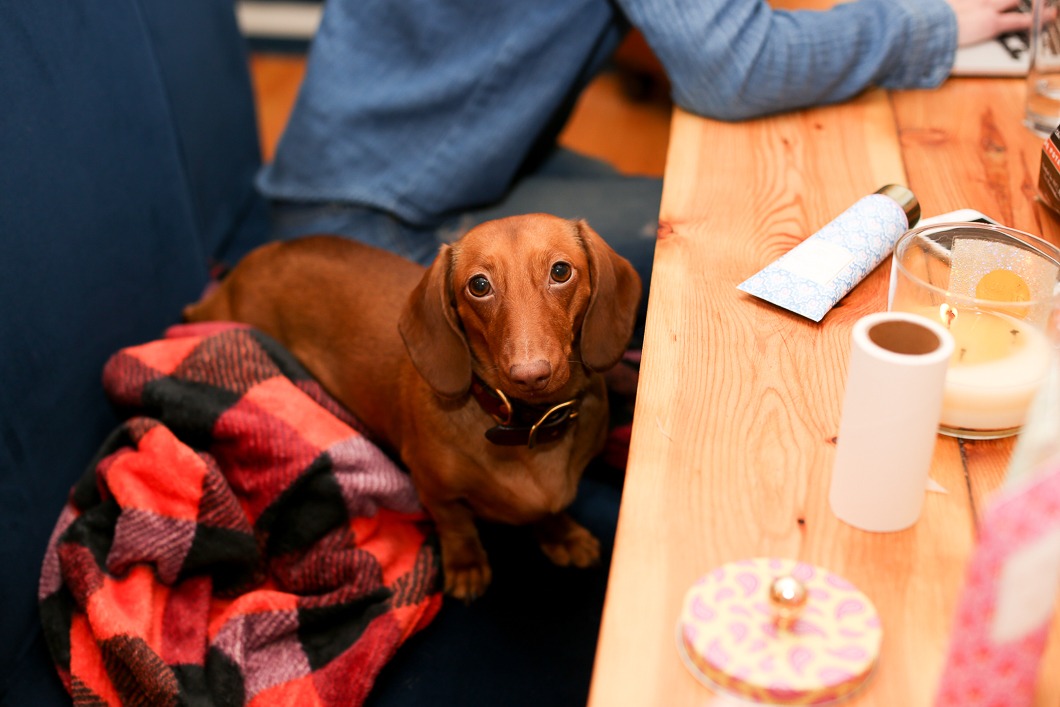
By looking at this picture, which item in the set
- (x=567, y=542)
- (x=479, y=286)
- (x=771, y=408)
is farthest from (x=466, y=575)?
(x=771, y=408)

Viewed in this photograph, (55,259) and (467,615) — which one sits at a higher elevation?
(55,259)

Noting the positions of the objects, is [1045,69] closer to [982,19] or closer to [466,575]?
[982,19]

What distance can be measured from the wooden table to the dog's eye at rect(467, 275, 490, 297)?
0.81 feet

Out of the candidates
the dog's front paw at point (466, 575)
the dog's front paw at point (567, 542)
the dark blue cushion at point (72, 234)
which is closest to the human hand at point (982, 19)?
the dog's front paw at point (567, 542)

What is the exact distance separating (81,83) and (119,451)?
631 mm

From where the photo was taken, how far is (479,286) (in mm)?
1139

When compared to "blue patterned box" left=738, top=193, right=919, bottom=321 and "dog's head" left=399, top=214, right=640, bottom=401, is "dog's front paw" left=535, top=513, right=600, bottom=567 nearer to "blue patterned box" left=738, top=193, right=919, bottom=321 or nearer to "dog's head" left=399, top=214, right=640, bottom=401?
"dog's head" left=399, top=214, right=640, bottom=401

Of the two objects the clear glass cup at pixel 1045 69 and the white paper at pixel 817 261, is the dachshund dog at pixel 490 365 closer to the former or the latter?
the white paper at pixel 817 261

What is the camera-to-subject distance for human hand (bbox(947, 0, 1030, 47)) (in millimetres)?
1453

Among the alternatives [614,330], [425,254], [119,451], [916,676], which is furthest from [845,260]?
[119,451]

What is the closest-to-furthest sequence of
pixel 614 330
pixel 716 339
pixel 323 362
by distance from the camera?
1. pixel 716 339
2. pixel 614 330
3. pixel 323 362

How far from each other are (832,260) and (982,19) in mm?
839

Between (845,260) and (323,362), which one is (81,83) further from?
(845,260)

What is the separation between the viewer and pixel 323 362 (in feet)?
5.22
